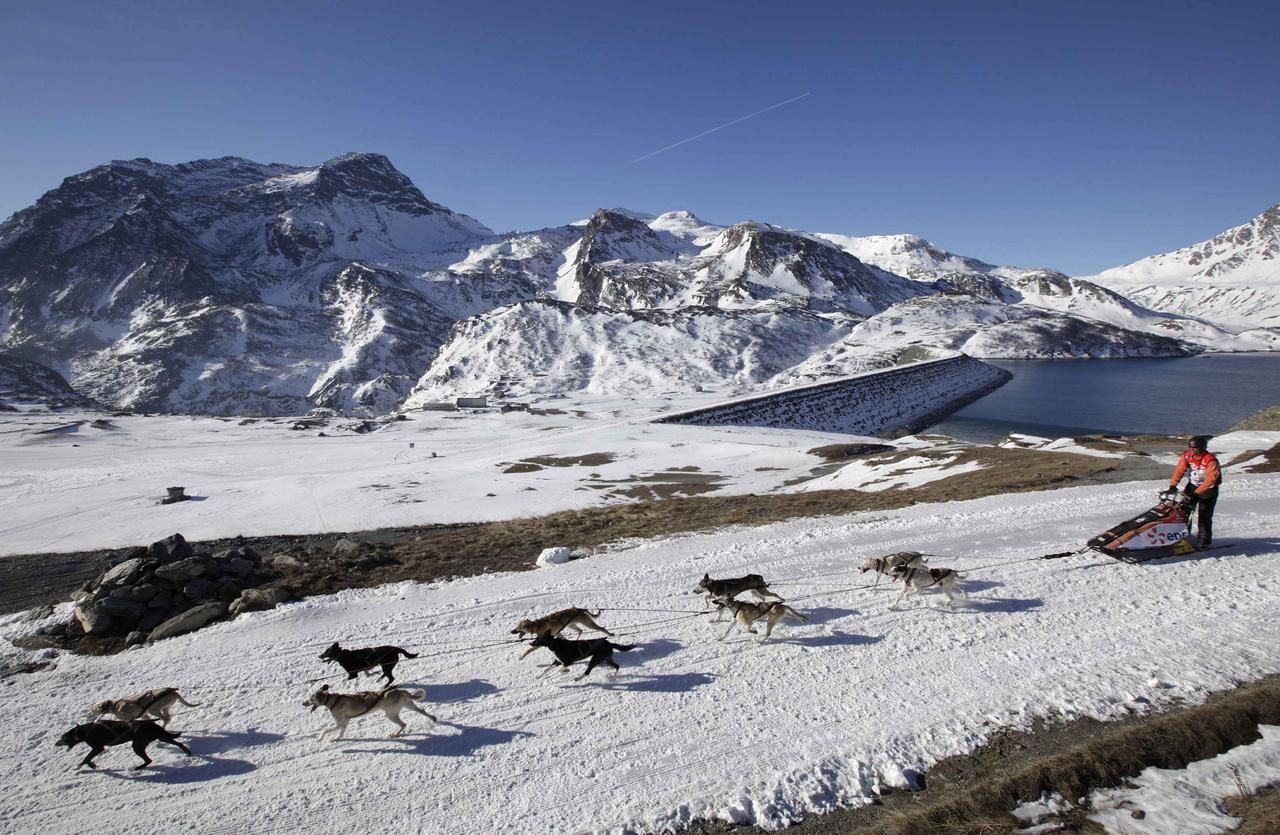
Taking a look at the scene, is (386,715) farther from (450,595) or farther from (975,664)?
(975,664)

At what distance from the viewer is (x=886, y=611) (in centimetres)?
1131

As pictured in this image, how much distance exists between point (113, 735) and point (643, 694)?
7.33 meters

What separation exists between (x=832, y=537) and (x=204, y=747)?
45.2 ft

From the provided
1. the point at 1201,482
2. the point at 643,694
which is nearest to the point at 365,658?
the point at 643,694

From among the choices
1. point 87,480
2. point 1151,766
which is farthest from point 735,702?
point 87,480

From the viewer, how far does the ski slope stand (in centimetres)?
736

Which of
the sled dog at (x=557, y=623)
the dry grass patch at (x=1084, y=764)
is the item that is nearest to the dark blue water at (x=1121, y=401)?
the dry grass patch at (x=1084, y=764)

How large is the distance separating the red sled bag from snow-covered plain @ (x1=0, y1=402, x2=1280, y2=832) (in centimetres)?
31

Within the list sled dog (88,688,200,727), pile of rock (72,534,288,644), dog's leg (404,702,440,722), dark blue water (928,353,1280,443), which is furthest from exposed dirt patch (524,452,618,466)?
dark blue water (928,353,1280,443)

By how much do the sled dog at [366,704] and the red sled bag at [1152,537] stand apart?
Answer: 13616mm

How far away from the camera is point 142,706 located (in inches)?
346

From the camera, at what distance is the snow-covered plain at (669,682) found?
7.41 meters

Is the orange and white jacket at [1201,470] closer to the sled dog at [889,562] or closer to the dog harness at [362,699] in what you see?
the sled dog at [889,562]

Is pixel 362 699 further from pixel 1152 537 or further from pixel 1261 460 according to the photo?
pixel 1261 460
